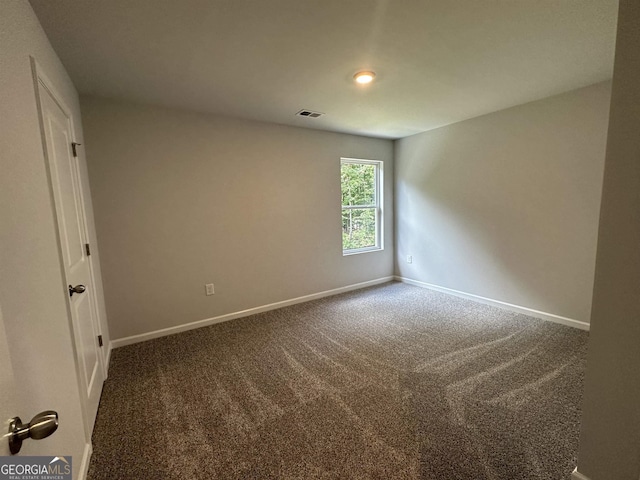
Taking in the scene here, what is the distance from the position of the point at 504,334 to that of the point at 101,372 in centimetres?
357

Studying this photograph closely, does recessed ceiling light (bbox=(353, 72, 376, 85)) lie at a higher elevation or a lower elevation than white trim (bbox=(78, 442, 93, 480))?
higher

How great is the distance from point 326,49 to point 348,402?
238 cm

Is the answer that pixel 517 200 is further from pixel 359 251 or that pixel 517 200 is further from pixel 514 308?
pixel 359 251

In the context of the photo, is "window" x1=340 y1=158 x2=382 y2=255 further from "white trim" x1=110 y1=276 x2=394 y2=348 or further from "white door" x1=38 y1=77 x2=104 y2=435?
"white door" x1=38 y1=77 x2=104 y2=435

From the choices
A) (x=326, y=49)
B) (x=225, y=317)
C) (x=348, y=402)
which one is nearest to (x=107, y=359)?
(x=225, y=317)

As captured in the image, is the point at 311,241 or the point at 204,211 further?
the point at 311,241

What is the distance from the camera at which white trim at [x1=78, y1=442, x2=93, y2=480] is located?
1.38 metres

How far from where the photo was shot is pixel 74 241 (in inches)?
74.2

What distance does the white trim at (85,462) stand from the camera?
1381mm

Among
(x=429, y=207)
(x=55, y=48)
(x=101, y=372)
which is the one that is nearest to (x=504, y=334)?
(x=429, y=207)

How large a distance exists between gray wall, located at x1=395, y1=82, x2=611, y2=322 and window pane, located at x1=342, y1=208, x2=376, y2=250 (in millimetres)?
712

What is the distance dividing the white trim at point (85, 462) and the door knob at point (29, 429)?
4.01 feet

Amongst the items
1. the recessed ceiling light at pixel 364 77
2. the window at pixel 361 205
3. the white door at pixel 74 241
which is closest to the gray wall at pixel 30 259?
the white door at pixel 74 241

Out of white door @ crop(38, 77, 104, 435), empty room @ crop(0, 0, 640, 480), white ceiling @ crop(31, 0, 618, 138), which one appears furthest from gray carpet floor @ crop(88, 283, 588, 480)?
white ceiling @ crop(31, 0, 618, 138)
